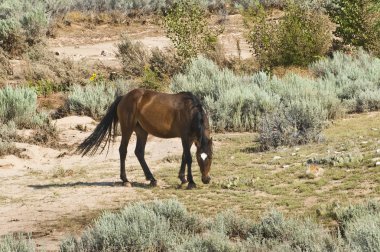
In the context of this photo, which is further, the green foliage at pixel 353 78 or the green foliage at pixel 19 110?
the green foliage at pixel 353 78

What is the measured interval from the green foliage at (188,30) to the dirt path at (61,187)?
7.93 m

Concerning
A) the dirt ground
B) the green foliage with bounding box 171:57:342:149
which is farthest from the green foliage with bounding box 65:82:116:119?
the green foliage with bounding box 171:57:342:149

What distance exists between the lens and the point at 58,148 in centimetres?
1582

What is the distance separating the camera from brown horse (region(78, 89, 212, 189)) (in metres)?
10.9

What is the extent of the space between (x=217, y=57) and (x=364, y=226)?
18448 millimetres

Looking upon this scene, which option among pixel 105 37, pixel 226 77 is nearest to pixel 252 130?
pixel 226 77

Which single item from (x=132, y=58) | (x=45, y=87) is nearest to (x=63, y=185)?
(x=45, y=87)

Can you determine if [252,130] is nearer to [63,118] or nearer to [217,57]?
[63,118]

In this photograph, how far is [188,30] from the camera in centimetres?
2442

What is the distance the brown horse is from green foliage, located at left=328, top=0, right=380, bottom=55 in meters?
14.6

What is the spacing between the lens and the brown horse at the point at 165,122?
10.9 m

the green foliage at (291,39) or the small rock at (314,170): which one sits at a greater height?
the green foliage at (291,39)

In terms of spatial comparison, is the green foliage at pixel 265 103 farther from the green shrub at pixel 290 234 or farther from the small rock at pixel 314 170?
the green shrub at pixel 290 234

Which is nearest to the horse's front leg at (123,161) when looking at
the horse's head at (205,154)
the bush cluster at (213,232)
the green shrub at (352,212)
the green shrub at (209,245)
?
the horse's head at (205,154)
